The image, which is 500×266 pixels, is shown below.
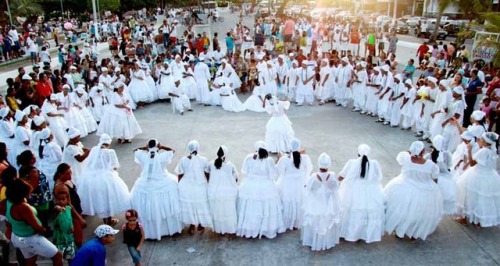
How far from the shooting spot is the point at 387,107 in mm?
12180

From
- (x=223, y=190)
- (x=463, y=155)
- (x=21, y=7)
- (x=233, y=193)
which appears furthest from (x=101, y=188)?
(x=21, y=7)

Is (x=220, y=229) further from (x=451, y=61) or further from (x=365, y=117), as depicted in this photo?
(x=451, y=61)

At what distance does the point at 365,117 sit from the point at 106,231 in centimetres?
1022

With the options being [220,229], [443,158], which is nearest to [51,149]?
[220,229]

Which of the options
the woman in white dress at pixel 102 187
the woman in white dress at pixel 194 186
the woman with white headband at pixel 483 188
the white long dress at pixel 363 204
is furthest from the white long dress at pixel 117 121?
the woman with white headband at pixel 483 188

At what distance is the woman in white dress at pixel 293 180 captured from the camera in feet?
21.2

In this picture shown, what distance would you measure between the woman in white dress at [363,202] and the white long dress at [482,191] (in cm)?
159

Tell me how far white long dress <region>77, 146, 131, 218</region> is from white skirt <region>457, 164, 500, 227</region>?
536 cm

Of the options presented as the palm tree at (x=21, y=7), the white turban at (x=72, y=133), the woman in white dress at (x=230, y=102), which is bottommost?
the woman in white dress at (x=230, y=102)

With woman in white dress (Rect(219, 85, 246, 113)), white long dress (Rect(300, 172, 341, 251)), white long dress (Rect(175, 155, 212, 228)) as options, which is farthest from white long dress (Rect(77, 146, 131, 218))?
woman in white dress (Rect(219, 85, 246, 113))

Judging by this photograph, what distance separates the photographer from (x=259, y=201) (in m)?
6.32

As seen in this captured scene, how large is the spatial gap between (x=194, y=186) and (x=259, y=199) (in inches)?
39.0

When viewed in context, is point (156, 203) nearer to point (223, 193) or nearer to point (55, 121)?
point (223, 193)

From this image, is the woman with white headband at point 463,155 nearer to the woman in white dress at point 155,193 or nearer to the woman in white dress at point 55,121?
the woman in white dress at point 155,193
